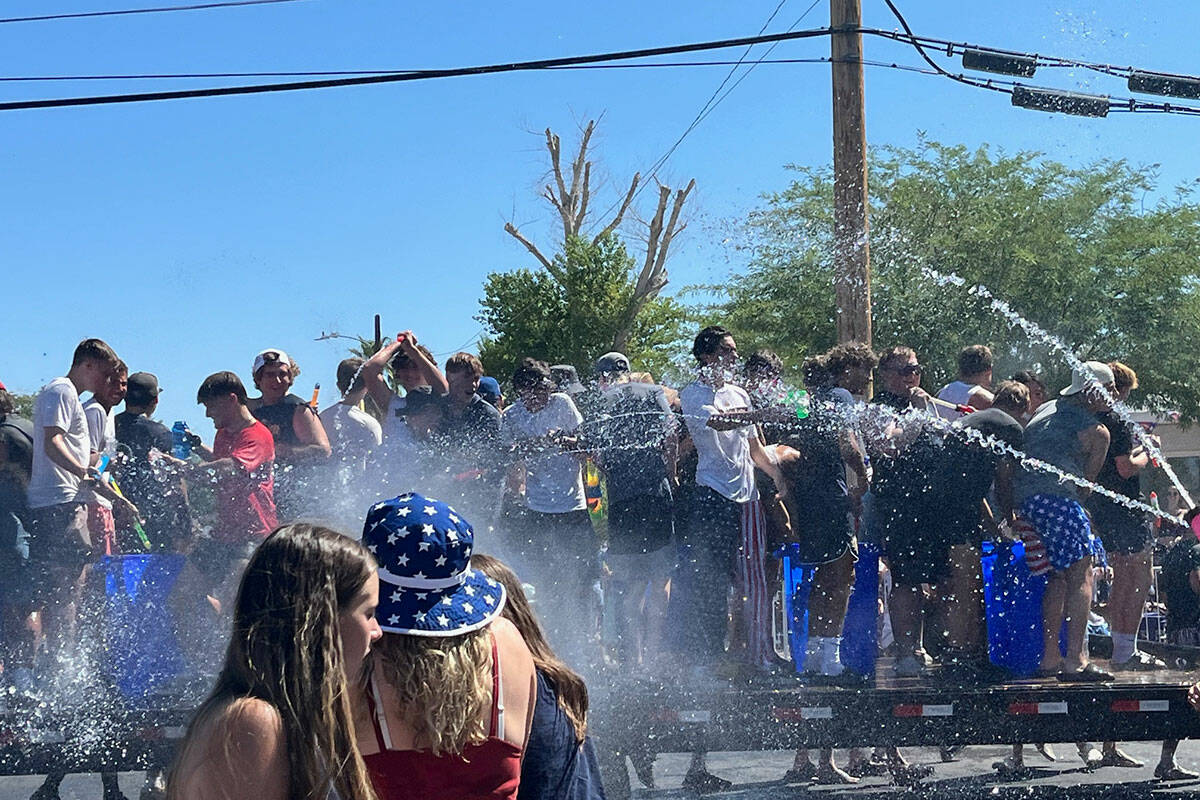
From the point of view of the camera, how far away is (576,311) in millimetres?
28656

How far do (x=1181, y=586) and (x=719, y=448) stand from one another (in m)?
3.24

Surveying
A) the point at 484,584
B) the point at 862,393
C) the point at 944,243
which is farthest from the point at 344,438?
the point at 944,243

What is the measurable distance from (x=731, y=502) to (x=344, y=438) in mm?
2294

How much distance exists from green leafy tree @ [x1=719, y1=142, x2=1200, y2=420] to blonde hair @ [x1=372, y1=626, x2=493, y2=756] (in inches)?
678

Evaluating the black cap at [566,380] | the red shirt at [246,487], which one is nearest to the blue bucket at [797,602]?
the black cap at [566,380]

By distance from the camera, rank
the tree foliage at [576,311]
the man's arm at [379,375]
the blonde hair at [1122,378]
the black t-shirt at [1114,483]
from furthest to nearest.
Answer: the tree foliage at [576,311] → the man's arm at [379,375] → the blonde hair at [1122,378] → the black t-shirt at [1114,483]

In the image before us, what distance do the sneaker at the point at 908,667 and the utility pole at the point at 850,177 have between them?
15.2ft

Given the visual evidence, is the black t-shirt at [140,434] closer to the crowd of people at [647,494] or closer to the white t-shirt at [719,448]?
the crowd of people at [647,494]

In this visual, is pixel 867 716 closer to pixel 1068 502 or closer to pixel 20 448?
pixel 1068 502

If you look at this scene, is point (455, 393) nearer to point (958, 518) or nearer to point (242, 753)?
point (958, 518)

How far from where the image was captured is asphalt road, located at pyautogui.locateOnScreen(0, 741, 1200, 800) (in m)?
6.84

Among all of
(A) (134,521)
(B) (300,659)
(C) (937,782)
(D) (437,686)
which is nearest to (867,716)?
(C) (937,782)

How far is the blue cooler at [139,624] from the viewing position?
6.16 meters

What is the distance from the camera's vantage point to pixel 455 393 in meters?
7.41
